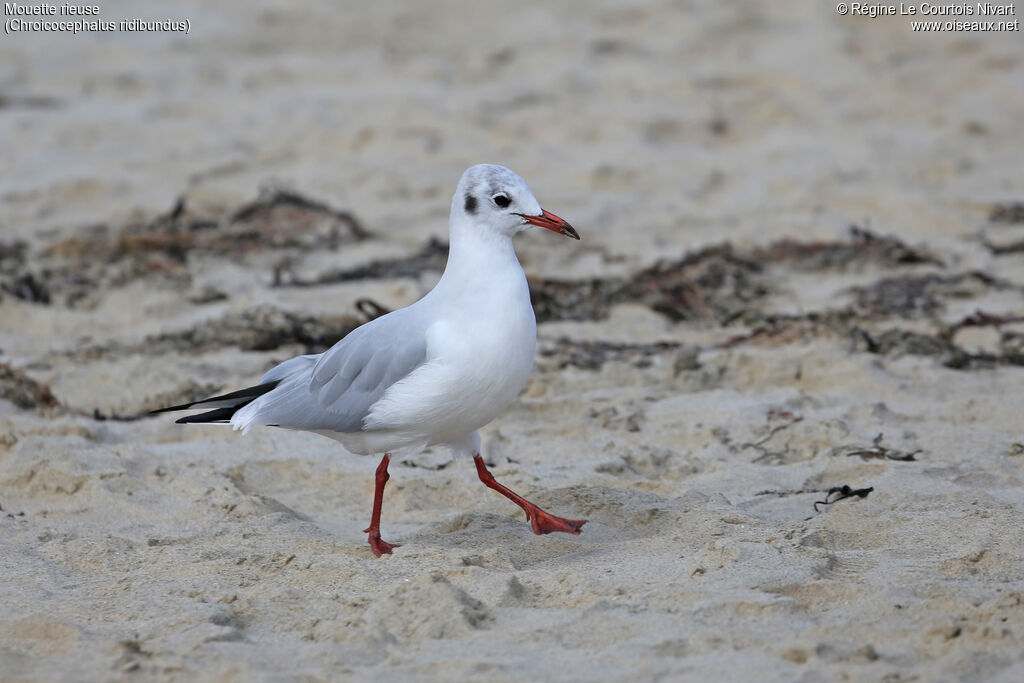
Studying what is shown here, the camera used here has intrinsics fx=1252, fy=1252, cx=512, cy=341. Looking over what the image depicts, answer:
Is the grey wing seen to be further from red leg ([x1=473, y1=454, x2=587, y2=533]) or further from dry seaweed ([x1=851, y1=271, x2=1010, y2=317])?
dry seaweed ([x1=851, y1=271, x2=1010, y2=317])

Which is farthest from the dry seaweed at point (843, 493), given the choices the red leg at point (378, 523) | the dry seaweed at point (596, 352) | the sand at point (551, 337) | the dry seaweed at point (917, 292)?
the dry seaweed at point (917, 292)

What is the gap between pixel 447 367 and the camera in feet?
11.6

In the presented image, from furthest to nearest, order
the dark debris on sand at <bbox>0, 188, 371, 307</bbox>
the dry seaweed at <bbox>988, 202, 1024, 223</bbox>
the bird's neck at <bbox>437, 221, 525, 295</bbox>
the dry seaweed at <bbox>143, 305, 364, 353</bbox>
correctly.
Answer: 1. the dry seaweed at <bbox>988, 202, 1024, 223</bbox>
2. the dark debris on sand at <bbox>0, 188, 371, 307</bbox>
3. the dry seaweed at <bbox>143, 305, 364, 353</bbox>
4. the bird's neck at <bbox>437, 221, 525, 295</bbox>

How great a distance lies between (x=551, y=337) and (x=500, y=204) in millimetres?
1987

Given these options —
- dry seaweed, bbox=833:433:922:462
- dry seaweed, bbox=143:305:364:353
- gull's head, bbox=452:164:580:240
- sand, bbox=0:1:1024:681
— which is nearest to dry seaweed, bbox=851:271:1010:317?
sand, bbox=0:1:1024:681

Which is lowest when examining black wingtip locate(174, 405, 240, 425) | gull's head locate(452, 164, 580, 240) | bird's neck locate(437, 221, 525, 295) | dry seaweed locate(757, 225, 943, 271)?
dry seaweed locate(757, 225, 943, 271)

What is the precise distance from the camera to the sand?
298 cm

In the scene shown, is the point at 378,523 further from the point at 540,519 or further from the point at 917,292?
the point at 917,292

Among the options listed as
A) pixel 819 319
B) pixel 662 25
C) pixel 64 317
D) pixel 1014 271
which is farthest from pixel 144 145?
pixel 1014 271

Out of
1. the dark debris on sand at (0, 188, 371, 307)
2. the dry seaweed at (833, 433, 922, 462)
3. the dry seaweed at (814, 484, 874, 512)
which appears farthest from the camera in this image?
the dark debris on sand at (0, 188, 371, 307)

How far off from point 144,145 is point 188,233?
1734 millimetres

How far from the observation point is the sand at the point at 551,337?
2.98 m

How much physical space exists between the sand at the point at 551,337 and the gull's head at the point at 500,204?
2.91 ft

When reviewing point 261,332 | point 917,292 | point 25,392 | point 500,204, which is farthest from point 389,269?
point 500,204
